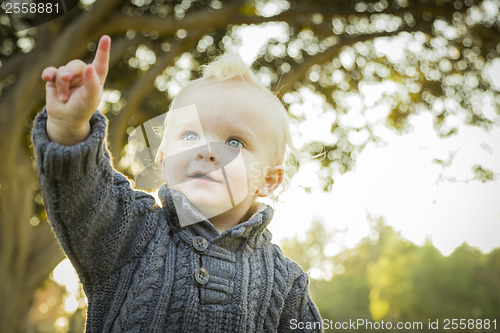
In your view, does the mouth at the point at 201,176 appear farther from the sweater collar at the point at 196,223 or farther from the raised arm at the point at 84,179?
the raised arm at the point at 84,179

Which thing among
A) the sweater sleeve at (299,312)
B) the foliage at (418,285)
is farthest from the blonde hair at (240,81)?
the foliage at (418,285)

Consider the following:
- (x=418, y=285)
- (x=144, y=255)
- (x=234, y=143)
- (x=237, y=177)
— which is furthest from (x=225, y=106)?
(x=418, y=285)

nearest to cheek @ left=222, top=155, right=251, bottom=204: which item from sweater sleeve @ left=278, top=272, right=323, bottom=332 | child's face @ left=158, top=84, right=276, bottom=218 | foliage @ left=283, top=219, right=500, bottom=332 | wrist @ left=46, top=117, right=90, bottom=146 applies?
child's face @ left=158, top=84, right=276, bottom=218

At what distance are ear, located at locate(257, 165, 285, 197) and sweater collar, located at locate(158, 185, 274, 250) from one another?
0.17 metres

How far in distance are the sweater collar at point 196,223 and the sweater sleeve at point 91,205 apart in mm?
72

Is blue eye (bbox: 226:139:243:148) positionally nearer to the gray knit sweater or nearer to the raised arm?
the gray knit sweater

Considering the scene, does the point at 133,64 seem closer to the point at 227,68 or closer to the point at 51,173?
the point at 227,68

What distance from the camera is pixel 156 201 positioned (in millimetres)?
1685

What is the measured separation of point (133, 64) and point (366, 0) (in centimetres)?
293

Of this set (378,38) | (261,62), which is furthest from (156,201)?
(378,38)

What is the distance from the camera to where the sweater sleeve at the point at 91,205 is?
1223mm

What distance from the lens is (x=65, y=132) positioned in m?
1.22

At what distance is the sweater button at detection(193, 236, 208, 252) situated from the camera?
1.54m

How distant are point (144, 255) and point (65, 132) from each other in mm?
450
